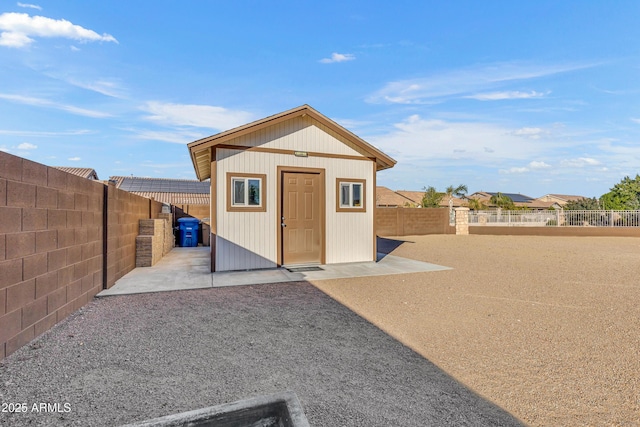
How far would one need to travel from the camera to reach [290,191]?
26.0 ft

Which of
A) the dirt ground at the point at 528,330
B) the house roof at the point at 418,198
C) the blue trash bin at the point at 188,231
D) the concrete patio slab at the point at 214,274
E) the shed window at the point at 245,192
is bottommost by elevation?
the dirt ground at the point at 528,330

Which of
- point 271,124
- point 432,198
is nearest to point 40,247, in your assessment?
point 271,124

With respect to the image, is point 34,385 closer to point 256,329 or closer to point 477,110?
point 256,329

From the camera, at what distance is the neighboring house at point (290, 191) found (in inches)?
286

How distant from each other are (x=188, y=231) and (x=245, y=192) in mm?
6464

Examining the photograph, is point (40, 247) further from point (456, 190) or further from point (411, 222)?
point (456, 190)

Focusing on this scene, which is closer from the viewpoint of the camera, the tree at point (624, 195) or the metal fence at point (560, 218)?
the metal fence at point (560, 218)

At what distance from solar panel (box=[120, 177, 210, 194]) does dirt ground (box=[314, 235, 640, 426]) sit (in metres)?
29.8

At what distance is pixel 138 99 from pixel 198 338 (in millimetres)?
13304

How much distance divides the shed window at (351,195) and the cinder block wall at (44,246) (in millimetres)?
5337

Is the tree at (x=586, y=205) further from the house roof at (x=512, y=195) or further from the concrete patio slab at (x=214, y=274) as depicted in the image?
the concrete patio slab at (x=214, y=274)

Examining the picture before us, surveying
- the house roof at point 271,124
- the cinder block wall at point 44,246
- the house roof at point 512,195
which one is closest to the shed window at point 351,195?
the house roof at point 271,124

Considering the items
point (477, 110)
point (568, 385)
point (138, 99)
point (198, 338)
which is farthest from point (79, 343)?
point (477, 110)

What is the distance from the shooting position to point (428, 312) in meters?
4.51
